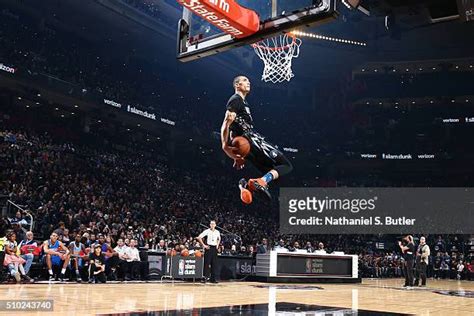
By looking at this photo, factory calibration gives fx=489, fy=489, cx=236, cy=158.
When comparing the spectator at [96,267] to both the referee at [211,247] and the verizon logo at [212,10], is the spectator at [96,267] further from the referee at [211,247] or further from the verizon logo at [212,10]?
the verizon logo at [212,10]

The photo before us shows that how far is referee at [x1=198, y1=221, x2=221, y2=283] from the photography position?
12.9 m

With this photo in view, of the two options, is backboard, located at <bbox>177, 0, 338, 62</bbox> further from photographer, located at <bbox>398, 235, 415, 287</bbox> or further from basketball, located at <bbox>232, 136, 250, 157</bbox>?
photographer, located at <bbox>398, 235, 415, 287</bbox>

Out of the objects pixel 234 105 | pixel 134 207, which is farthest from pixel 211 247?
pixel 134 207

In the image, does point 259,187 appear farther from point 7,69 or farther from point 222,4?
point 7,69

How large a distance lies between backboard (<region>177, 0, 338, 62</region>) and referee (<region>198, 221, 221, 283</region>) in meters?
7.16

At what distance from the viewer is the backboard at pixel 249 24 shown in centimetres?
526

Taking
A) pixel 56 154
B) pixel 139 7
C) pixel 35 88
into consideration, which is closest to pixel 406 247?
pixel 56 154

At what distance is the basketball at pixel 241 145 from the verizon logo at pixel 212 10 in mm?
1427

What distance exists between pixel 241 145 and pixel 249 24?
1.60 meters

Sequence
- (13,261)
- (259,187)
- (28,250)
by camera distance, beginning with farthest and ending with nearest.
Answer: (28,250)
(13,261)
(259,187)

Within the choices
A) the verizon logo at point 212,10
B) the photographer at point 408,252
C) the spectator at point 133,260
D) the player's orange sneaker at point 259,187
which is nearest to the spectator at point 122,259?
the spectator at point 133,260

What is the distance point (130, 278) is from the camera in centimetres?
1409

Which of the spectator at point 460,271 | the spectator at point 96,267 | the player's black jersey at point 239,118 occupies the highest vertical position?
the player's black jersey at point 239,118

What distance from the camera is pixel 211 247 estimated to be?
42.8ft
